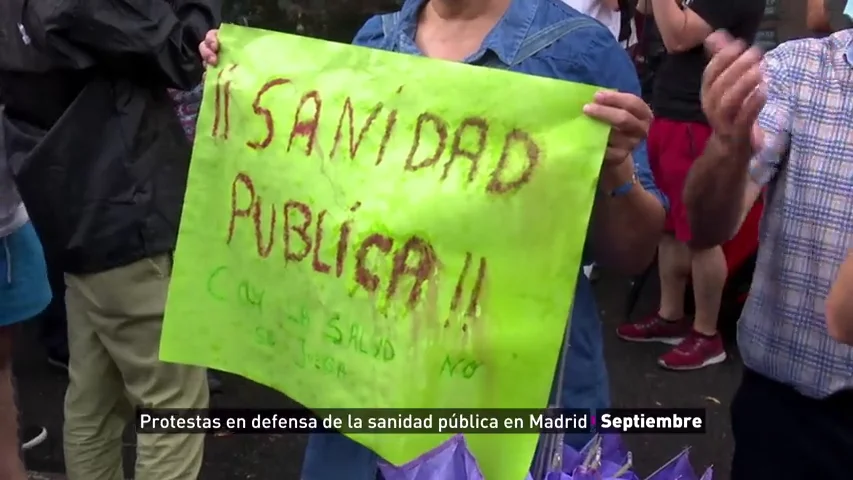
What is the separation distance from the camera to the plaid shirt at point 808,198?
1.27 metres

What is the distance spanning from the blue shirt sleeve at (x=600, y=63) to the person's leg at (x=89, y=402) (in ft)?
4.81

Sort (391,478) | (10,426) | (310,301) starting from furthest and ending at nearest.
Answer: (10,426), (391,478), (310,301)

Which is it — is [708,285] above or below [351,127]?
below

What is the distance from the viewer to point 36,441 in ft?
9.75

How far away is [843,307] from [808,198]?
0.25 meters

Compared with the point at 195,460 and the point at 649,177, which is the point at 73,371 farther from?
the point at 649,177

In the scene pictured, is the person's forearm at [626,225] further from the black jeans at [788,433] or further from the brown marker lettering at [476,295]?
the black jeans at [788,433]

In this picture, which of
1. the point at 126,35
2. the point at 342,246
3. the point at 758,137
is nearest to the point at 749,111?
the point at 758,137

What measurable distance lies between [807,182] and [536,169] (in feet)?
1.44

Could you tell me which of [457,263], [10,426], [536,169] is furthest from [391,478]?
[10,426]

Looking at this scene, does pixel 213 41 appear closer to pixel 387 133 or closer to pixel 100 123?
pixel 387 133

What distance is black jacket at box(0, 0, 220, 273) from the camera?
1.95m

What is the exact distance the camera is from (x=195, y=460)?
2354 mm
